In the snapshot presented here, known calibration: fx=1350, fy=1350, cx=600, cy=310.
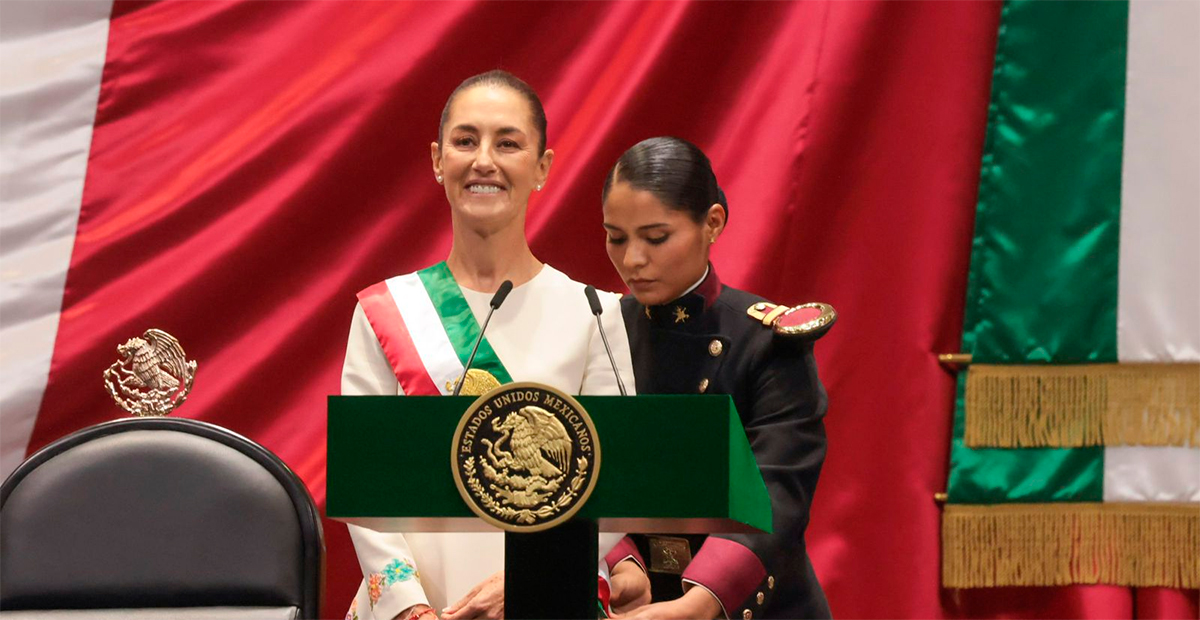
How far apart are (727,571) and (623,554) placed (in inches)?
5.9

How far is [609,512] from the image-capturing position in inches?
44.1

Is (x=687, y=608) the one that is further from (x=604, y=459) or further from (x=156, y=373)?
(x=156, y=373)

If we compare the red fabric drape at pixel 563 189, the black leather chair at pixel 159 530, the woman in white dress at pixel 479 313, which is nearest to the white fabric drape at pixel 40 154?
the red fabric drape at pixel 563 189

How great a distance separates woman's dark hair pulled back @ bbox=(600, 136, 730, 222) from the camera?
174cm

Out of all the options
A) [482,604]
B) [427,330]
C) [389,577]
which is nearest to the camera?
[482,604]

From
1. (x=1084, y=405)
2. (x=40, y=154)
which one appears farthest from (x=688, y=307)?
(x=40, y=154)

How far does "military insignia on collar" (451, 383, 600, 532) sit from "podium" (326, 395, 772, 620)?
0.06ft

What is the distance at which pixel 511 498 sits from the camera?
111 centimetres

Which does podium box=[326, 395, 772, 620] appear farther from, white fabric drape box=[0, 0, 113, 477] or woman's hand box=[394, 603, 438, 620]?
white fabric drape box=[0, 0, 113, 477]

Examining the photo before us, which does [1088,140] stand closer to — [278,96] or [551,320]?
[551,320]

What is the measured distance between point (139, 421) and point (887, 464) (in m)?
1.30

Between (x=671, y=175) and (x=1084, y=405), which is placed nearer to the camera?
(x=671, y=175)

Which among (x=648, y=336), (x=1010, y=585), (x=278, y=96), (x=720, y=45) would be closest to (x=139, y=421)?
(x=648, y=336)

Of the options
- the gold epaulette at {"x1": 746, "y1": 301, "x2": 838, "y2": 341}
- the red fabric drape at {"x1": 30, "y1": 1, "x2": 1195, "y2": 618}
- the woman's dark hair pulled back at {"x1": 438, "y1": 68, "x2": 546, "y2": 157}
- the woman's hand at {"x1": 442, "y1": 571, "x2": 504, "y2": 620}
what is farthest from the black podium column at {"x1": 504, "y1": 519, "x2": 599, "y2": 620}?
the red fabric drape at {"x1": 30, "y1": 1, "x2": 1195, "y2": 618}
